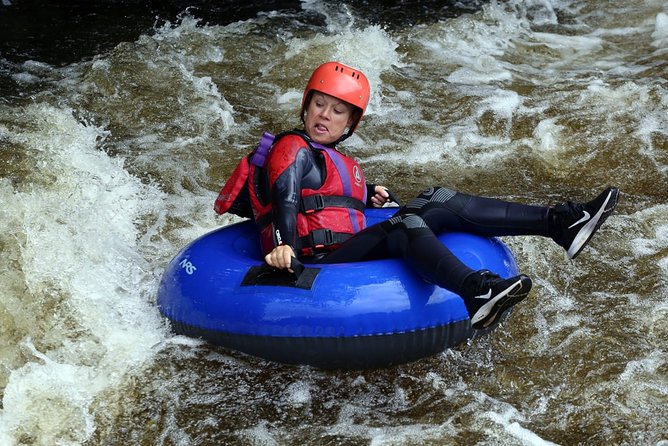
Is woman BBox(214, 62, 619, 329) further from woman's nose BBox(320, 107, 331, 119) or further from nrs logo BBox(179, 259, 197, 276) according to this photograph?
nrs logo BBox(179, 259, 197, 276)

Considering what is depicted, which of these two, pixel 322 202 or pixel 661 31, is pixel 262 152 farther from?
pixel 661 31

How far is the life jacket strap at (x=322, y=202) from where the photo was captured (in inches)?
172

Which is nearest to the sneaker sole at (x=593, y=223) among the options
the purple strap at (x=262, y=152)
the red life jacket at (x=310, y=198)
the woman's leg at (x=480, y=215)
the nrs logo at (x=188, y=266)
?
the woman's leg at (x=480, y=215)

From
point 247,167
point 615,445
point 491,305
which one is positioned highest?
point 247,167

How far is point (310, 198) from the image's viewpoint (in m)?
4.38

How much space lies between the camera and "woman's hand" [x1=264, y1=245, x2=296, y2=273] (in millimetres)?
3996

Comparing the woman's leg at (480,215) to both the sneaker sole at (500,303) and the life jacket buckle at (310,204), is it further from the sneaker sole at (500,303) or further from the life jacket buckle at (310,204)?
the sneaker sole at (500,303)

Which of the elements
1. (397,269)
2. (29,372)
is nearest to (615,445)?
(397,269)

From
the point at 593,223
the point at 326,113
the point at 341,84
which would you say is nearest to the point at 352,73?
the point at 341,84

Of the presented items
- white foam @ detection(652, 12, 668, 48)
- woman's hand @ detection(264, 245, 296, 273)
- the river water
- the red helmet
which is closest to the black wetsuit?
woman's hand @ detection(264, 245, 296, 273)

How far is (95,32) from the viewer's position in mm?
8930

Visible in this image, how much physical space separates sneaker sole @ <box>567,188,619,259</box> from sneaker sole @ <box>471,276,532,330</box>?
0.63 meters

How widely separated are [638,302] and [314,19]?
5.58 meters

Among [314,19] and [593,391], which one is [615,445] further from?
[314,19]
